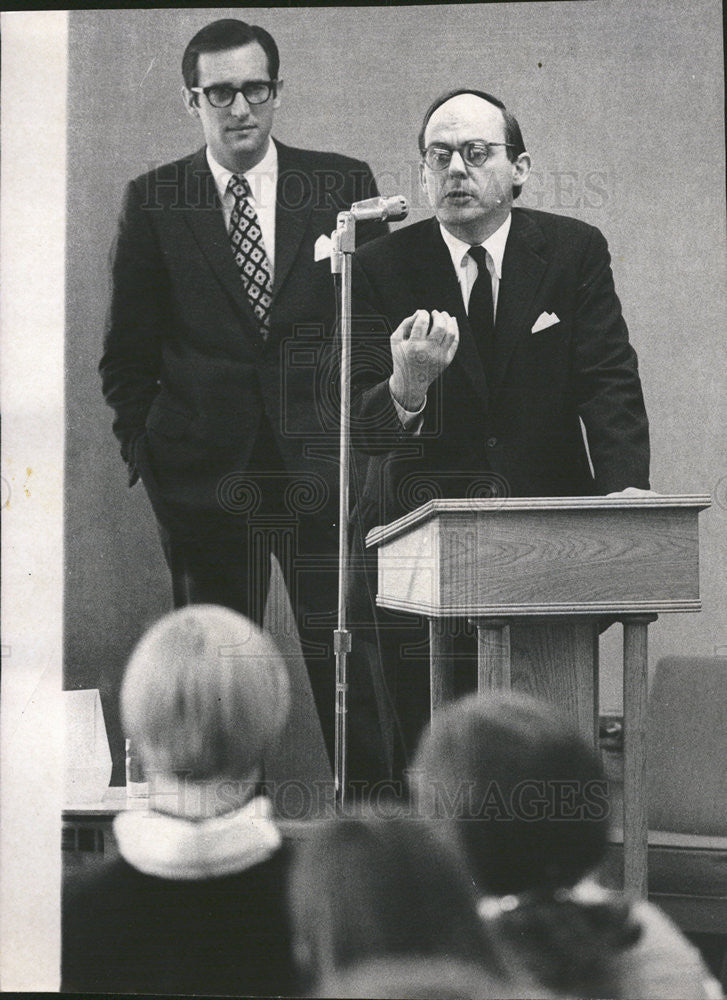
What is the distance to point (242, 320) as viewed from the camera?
3408 millimetres

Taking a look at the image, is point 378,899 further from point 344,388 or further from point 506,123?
point 506,123

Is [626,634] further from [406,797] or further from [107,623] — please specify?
[107,623]

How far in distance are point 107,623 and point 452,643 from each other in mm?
1066

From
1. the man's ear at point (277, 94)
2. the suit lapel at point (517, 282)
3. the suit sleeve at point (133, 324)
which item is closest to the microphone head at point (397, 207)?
the suit lapel at point (517, 282)

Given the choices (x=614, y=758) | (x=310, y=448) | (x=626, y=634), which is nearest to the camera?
(x=626, y=634)

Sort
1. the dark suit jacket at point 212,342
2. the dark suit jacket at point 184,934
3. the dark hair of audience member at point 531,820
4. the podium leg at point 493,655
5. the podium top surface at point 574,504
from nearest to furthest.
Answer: the podium top surface at point 574,504, the podium leg at point 493,655, the dark hair of audience member at point 531,820, the dark suit jacket at point 184,934, the dark suit jacket at point 212,342

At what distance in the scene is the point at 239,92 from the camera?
11.3 feet

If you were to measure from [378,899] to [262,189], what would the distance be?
7.07ft

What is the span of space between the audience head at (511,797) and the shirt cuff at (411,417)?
0.82 meters

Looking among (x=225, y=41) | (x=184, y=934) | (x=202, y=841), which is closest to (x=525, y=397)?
(x=225, y=41)

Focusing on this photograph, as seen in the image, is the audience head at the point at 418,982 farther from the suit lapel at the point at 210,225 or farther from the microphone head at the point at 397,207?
the microphone head at the point at 397,207

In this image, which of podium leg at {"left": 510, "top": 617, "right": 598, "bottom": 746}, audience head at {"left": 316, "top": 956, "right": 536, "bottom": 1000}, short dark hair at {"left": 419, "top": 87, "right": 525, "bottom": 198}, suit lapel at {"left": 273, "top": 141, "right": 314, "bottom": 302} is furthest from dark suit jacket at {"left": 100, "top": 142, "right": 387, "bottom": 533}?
audience head at {"left": 316, "top": 956, "right": 536, "bottom": 1000}

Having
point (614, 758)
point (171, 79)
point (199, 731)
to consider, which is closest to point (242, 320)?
point (171, 79)

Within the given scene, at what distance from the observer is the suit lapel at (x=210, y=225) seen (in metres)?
3.41
